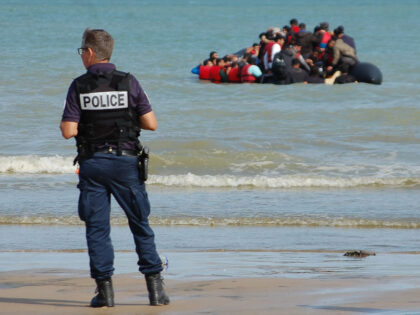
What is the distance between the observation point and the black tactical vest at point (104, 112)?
4.33 m

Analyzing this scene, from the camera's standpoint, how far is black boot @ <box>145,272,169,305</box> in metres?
4.57

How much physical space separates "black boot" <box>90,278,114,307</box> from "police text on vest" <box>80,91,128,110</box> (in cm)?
89

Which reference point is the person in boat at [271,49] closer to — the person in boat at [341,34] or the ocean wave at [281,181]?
the person in boat at [341,34]

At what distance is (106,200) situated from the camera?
4.46m

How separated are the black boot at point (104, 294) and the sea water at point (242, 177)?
3.73ft

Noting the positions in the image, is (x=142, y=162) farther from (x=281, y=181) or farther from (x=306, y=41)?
(x=306, y=41)

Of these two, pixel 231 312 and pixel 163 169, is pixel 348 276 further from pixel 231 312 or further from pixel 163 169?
pixel 163 169

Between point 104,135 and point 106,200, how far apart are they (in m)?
0.33

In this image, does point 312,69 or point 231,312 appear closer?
point 231,312

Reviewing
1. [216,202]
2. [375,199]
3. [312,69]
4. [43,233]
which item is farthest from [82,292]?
[312,69]

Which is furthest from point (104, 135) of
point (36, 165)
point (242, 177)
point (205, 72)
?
point (205, 72)

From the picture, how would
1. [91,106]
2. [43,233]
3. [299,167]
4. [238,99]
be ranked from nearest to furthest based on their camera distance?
[91,106] → [43,233] → [299,167] → [238,99]

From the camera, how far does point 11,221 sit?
332 inches

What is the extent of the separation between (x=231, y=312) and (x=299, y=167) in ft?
25.9
